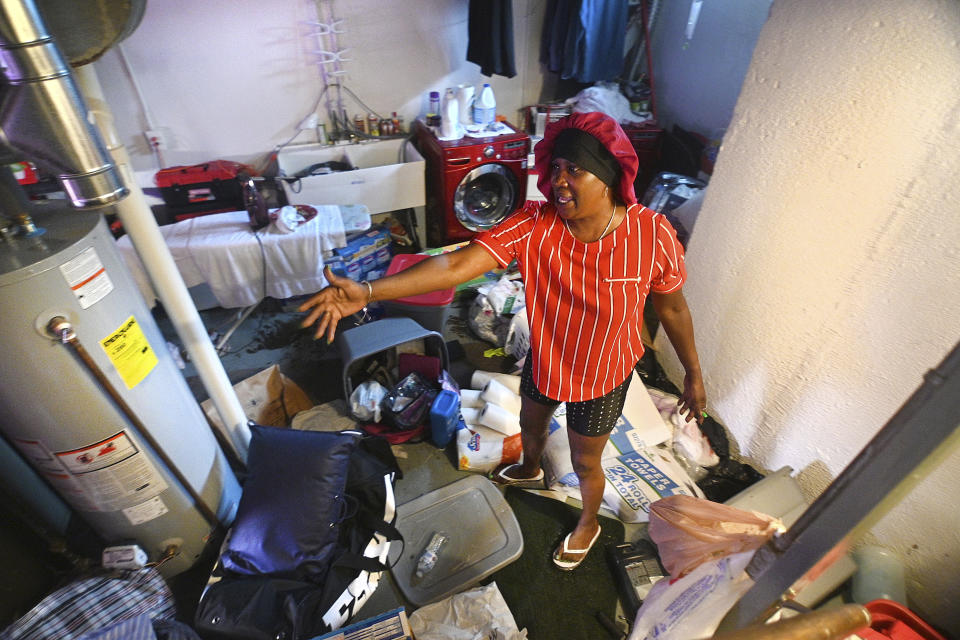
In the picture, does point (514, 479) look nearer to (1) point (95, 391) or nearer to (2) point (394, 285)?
(2) point (394, 285)

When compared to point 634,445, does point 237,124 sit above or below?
above

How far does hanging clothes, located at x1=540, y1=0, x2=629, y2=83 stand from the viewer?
3574mm

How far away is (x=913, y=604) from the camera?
5.54 feet

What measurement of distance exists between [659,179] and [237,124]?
10.8ft

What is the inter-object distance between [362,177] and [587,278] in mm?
2579

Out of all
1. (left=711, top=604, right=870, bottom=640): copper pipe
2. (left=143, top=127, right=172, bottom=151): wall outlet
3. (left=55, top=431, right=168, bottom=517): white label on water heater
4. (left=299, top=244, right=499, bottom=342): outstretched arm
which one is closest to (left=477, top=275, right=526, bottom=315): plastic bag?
(left=299, top=244, right=499, bottom=342): outstretched arm

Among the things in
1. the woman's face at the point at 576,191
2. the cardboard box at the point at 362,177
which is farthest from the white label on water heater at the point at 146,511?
the cardboard box at the point at 362,177

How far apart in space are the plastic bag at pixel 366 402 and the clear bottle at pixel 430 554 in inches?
25.7

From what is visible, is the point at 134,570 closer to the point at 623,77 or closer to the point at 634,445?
the point at 634,445

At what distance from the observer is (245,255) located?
108 inches

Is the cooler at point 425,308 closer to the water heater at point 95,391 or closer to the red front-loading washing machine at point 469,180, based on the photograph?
the water heater at point 95,391

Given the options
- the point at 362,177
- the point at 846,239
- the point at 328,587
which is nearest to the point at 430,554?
the point at 328,587

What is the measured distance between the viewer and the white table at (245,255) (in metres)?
2.67

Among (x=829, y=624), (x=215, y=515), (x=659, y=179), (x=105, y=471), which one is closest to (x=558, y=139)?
(x=829, y=624)
